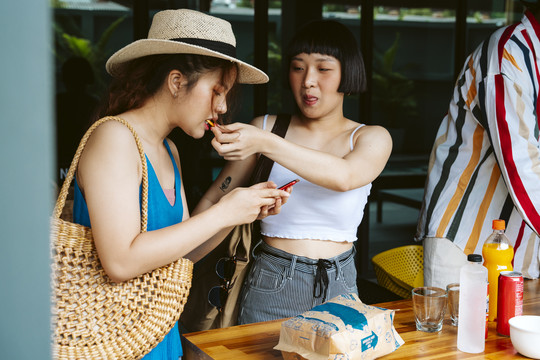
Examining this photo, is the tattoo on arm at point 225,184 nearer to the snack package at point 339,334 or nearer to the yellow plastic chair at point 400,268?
the snack package at point 339,334

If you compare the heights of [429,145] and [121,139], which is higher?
[121,139]

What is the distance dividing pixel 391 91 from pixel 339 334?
577 cm

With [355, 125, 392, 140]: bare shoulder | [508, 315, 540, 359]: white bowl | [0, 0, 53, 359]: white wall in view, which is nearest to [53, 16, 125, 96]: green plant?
[355, 125, 392, 140]: bare shoulder

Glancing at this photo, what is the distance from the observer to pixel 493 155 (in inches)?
91.0

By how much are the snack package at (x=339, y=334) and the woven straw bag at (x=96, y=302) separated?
32 centimetres

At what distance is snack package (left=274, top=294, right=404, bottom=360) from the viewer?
1384 millimetres

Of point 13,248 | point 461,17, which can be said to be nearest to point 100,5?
point 461,17

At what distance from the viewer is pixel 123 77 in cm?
172

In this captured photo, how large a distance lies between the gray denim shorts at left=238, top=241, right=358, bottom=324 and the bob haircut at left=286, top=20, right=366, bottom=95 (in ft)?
2.04

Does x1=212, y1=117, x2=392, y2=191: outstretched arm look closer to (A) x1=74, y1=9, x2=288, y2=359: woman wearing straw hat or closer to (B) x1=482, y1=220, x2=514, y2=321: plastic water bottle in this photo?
(A) x1=74, y1=9, x2=288, y2=359: woman wearing straw hat

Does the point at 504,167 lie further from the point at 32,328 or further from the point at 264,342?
the point at 32,328

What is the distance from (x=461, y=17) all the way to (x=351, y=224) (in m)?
3.91

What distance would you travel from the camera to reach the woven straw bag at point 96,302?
136 centimetres

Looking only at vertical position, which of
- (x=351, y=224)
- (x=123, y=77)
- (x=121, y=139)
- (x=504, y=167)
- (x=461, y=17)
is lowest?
(x=351, y=224)
